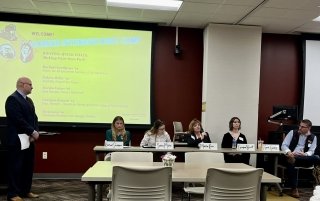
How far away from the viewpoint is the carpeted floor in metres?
4.88

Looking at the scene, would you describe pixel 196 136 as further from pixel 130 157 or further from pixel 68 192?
pixel 68 192

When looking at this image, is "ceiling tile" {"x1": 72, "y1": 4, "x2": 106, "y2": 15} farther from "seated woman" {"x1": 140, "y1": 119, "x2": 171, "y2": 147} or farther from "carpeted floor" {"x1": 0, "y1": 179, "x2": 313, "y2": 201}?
"carpeted floor" {"x1": 0, "y1": 179, "x2": 313, "y2": 201}

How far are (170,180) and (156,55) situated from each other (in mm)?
4405

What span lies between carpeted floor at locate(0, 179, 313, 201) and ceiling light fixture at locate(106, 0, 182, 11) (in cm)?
302

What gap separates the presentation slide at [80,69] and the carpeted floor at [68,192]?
1147 mm

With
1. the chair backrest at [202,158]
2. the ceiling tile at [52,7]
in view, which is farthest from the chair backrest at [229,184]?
the ceiling tile at [52,7]

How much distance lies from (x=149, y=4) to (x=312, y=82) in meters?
3.77

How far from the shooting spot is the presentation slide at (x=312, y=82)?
22.6 feet

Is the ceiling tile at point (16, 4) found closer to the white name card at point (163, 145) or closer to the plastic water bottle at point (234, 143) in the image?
the white name card at point (163, 145)

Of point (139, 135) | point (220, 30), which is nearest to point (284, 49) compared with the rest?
point (220, 30)

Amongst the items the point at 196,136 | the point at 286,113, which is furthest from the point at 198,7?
the point at 286,113

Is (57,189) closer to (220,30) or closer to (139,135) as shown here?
(139,135)

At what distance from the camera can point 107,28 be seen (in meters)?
6.46

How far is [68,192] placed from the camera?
5.25m
